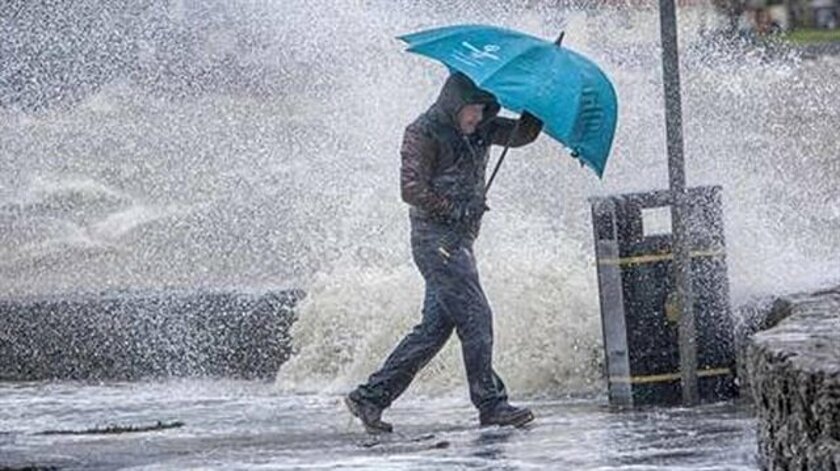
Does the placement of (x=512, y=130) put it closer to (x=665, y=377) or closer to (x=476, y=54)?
(x=476, y=54)

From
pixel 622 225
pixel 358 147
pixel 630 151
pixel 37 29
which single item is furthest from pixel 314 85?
pixel 622 225

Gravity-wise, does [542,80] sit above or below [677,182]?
above

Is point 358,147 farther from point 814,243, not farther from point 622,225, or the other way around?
point 622,225

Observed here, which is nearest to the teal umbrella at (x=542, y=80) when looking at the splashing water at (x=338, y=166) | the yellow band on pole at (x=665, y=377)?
the yellow band on pole at (x=665, y=377)

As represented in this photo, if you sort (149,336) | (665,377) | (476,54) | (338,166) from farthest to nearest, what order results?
(338,166)
(149,336)
(665,377)
(476,54)

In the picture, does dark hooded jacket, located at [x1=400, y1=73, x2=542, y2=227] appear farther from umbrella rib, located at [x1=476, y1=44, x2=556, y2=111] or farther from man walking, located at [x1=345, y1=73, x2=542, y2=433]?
umbrella rib, located at [x1=476, y1=44, x2=556, y2=111]

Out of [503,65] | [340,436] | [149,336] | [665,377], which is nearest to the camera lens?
[503,65]

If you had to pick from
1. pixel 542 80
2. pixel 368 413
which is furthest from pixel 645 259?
pixel 368 413

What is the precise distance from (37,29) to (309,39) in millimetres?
7696

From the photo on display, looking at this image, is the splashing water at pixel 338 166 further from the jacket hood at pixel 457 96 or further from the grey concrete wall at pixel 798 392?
the grey concrete wall at pixel 798 392

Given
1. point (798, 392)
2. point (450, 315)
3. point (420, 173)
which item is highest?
point (420, 173)

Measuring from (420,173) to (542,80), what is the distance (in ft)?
2.13

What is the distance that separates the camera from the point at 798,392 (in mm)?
7254

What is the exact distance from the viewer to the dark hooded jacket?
10.8 metres
